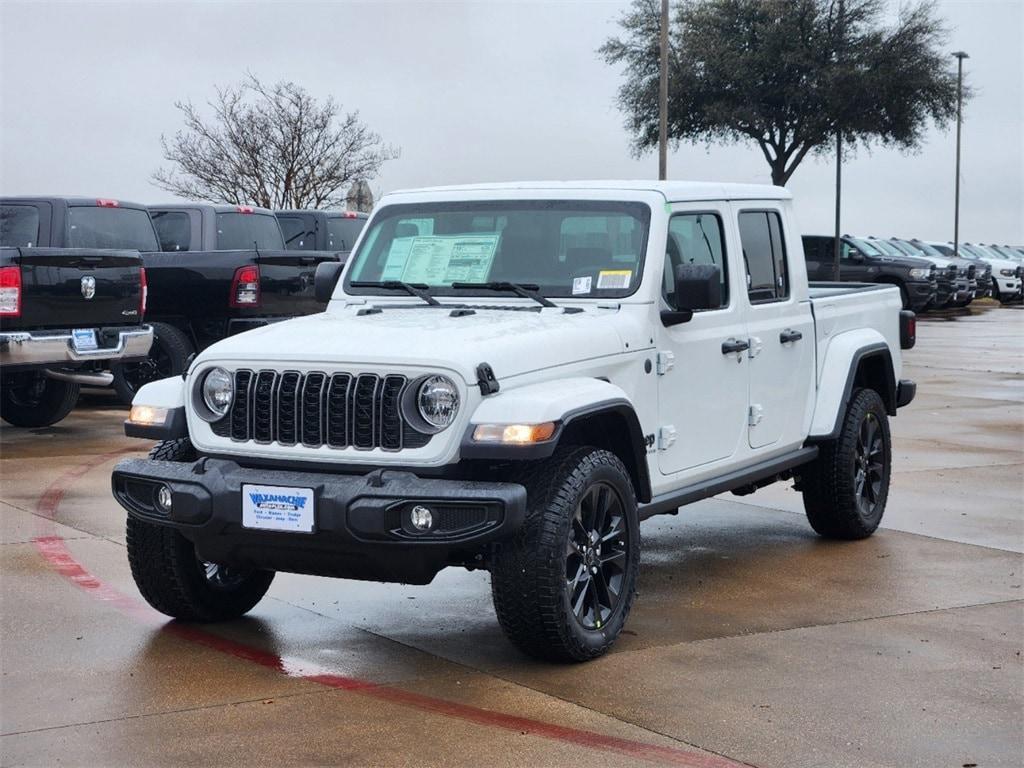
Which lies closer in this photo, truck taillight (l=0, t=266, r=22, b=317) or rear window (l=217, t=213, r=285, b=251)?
truck taillight (l=0, t=266, r=22, b=317)

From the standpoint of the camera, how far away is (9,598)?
272 inches

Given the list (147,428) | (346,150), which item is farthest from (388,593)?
(346,150)

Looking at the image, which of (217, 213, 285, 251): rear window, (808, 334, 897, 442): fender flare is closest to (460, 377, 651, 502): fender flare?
(808, 334, 897, 442): fender flare

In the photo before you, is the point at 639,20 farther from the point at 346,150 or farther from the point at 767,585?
the point at 767,585

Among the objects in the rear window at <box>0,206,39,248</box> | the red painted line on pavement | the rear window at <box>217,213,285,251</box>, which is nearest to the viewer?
the red painted line on pavement

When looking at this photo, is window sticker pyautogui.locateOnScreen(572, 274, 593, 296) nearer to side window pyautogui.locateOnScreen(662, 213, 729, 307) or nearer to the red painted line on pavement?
side window pyautogui.locateOnScreen(662, 213, 729, 307)

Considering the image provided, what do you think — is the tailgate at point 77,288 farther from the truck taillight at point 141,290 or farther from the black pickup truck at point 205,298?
the black pickup truck at point 205,298

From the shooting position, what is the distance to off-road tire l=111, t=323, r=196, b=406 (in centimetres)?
1472

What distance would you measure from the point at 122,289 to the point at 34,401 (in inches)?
64.4

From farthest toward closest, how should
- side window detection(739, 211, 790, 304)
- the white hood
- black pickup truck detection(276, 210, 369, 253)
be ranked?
Result: black pickup truck detection(276, 210, 369, 253), side window detection(739, 211, 790, 304), the white hood

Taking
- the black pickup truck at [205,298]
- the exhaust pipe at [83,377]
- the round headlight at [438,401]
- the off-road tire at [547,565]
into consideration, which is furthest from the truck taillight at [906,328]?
the black pickup truck at [205,298]

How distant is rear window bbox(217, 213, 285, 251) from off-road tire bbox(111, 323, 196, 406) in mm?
1411

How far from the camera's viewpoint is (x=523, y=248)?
6.78 meters

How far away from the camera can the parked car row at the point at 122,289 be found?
12.0 metres
